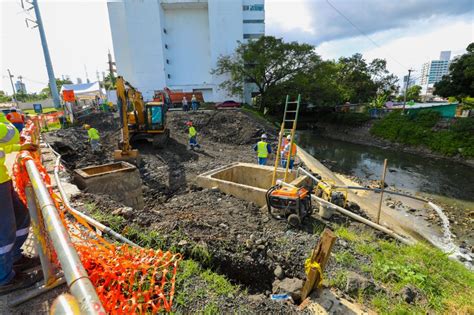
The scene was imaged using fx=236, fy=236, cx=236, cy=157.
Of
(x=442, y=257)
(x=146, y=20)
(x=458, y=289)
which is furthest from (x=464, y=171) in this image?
(x=146, y=20)

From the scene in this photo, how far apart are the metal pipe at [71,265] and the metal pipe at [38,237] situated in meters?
0.55

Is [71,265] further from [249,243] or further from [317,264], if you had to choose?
[249,243]

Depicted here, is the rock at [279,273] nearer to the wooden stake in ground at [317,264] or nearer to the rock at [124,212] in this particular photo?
the wooden stake in ground at [317,264]

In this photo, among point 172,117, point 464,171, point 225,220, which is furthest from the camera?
point 172,117

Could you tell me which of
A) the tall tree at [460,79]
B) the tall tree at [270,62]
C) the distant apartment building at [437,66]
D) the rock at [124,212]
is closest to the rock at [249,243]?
the rock at [124,212]

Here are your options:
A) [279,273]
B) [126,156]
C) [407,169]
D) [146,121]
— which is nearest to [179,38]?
[146,121]

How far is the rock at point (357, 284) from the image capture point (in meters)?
3.15

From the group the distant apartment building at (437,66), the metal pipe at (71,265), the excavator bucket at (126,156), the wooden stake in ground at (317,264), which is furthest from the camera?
the distant apartment building at (437,66)

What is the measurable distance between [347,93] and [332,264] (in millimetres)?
33752

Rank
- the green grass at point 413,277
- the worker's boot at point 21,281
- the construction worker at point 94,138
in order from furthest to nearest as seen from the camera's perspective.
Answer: the construction worker at point 94,138, the green grass at point 413,277, the worker's boot at point 21,281

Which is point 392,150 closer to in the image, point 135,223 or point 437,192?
point 437,192

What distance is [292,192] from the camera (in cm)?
512

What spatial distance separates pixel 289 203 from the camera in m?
5.13

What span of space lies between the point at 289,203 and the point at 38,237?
167 inches
